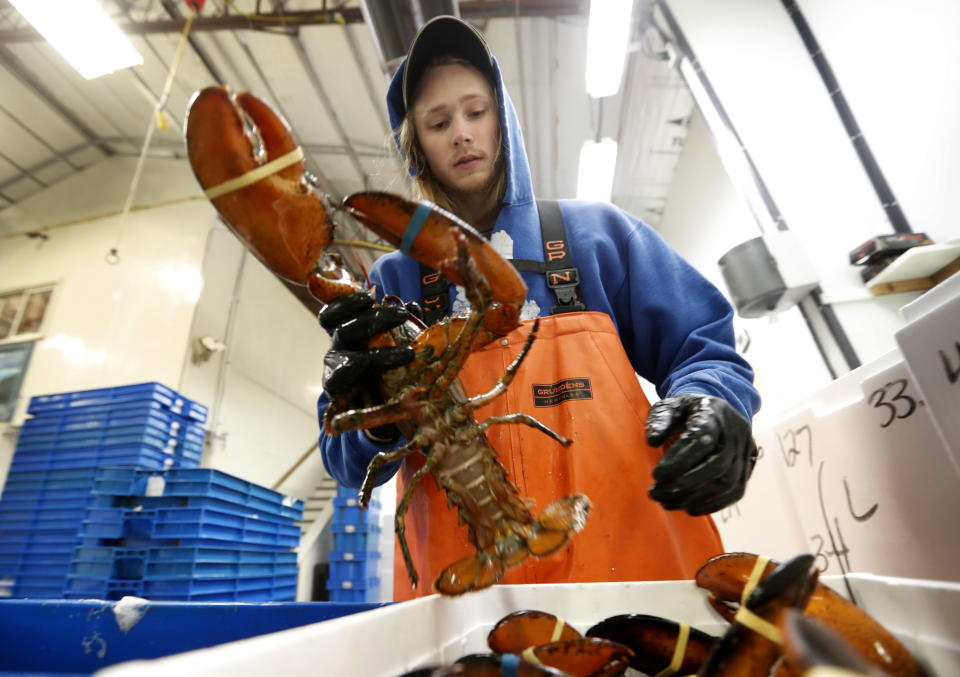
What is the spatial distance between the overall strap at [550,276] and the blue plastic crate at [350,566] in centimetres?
441

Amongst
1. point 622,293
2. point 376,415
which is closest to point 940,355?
point 622,293

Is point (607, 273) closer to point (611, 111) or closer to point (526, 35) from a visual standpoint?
point (526, 35)

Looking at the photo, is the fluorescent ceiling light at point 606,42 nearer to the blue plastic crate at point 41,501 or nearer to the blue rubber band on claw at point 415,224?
the blue rubber band on claw at point 415,224

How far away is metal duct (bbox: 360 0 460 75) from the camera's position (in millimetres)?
2840

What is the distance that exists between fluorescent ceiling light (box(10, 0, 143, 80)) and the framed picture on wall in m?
4.08

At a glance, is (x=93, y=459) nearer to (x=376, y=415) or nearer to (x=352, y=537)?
(x=352, y=537)

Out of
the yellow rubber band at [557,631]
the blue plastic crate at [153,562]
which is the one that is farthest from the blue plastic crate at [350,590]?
the yellow rubber band at [557,631]

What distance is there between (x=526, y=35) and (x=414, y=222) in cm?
432

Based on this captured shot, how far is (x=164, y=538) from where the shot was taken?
3.25m

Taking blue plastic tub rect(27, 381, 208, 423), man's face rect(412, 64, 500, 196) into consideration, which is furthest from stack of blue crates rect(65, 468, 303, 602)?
man's face rect(412, 64, 500, 196)

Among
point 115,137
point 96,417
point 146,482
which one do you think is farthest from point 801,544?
point 115,137

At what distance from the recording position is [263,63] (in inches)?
197

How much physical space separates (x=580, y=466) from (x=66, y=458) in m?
5.21

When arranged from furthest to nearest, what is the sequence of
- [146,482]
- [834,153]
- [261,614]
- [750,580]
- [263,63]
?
1. [263,63]
2. [146,482]
3. [834,153]
4. [261,614]
5. [750,580]
